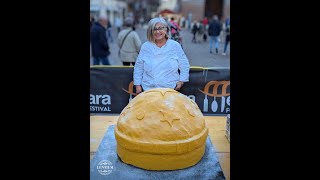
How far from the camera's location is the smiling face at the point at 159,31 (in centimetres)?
229

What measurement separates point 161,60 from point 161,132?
0.49m

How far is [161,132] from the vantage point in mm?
2207

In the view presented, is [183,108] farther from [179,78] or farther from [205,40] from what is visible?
[205,40]

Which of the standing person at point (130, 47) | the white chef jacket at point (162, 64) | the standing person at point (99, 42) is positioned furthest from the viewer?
the standing person at point (99, 42)

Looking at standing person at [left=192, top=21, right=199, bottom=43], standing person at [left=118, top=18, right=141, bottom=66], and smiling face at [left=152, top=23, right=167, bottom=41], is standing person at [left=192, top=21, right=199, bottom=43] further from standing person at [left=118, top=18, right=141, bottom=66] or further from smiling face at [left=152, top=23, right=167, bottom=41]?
standing person at [left=118, top=18, right=141, bottom=66]

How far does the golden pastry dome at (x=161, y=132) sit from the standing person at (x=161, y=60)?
104 millimetres

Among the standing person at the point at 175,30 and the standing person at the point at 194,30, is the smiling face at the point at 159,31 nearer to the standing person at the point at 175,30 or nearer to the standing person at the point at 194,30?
the standing person at the point at 175,30

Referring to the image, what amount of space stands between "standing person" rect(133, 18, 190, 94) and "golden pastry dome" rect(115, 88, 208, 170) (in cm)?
10

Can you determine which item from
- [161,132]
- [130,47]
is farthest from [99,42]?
[161,132]

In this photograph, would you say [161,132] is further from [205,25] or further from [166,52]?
[205,25]

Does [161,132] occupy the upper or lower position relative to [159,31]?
lower

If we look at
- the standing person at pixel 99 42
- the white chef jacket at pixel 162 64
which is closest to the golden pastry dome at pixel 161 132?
the white chef jacket at pixel 162 64

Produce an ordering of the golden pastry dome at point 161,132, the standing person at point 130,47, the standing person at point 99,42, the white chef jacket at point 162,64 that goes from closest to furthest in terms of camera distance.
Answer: the golden pastry dome at point 161,132
the white chef jacket at point 162,64
the standing person at point 130,47
the standing person at point 99,42
